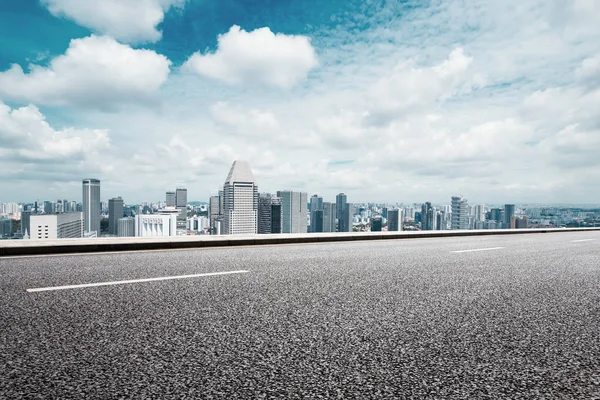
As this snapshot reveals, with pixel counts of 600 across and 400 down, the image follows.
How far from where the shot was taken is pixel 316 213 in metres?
149

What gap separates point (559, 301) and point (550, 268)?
300cm

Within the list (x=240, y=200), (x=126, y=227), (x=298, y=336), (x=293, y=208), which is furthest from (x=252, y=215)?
(x=298, y=336)

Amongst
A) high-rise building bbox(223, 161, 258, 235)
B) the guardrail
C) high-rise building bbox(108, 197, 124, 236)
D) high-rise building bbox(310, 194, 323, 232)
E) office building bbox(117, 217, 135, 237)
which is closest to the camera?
the guardrail

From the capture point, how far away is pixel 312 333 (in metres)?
3.11

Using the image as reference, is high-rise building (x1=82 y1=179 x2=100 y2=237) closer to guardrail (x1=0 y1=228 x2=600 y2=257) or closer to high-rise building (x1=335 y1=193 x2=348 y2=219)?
high-rise building (x1=335 y1=193 x2=348 y2=219)

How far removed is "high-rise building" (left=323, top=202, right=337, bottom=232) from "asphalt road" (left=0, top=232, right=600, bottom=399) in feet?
395

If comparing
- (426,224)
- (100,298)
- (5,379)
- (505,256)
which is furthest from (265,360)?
(426,224)

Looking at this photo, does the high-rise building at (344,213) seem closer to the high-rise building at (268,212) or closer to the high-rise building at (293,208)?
the high-rise building at (293,208)

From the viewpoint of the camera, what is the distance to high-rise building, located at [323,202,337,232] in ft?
431

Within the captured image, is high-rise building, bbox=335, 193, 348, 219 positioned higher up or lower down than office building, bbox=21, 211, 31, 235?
higher up

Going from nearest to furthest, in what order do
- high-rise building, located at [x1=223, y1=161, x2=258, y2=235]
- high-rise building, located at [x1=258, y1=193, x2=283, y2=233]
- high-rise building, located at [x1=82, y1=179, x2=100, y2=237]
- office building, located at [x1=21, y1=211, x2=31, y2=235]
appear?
office building, located at [x1=21, y1=211, x2=31, y2=235] → high-rise building, located at [x1=223, y1=161, x2=258, y2=235] → high-rise building, located at [x1=258, y1=193, x2=283, y2=233] → high-rise building, located at [x1=82, y1=179, x2=100, y2=237]

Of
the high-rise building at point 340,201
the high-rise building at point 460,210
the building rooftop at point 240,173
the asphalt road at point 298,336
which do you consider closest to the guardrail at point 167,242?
the asphalt road at point 298,336

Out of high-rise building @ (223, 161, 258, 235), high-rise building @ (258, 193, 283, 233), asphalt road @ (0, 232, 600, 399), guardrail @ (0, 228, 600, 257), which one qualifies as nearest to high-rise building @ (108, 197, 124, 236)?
high-rise building @ (223, 161, 258, 235)

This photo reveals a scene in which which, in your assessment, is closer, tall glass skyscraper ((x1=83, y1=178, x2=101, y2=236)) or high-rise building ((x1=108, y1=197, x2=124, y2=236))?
high-rise building ((x1=108, y1=197, x2=124, y2=236))
